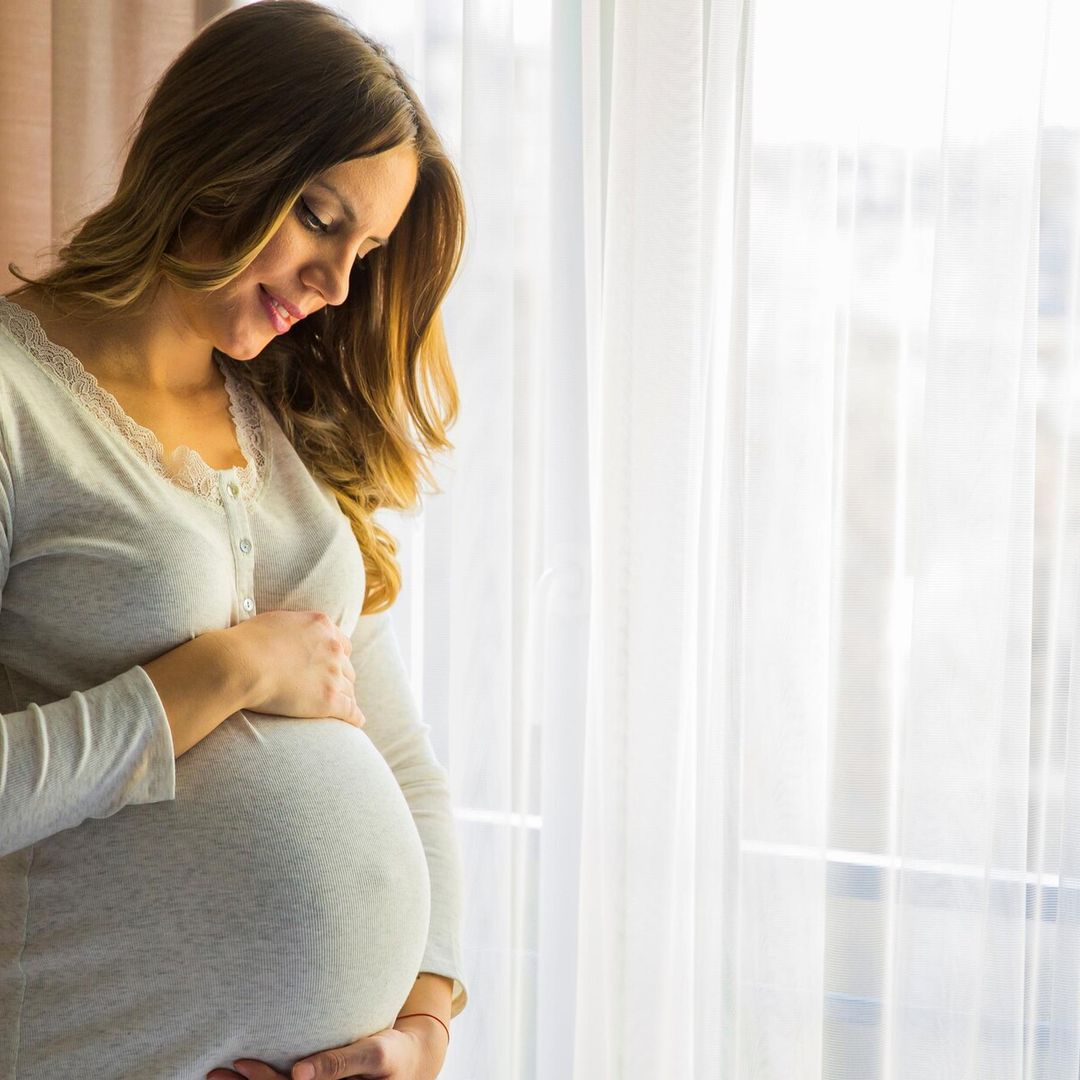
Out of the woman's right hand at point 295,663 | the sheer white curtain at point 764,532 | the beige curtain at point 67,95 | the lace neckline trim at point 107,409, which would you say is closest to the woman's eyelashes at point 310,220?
the lace neckline trim at point 107,409

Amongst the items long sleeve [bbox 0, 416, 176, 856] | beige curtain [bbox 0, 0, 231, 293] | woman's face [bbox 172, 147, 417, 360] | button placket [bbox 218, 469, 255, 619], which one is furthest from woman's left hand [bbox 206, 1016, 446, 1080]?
beige curtain [bbox 0, 0, 231, 293]

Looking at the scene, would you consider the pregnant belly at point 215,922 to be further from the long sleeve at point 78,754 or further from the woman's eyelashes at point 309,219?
the woman's eyelashes at point 309,219

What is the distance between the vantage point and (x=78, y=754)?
0.81 m

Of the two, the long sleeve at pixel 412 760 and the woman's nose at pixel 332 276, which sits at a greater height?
the woman's nose at pixel 332 276

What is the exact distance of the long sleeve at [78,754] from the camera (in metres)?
0.79

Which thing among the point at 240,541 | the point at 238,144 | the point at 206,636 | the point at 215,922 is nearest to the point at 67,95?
the point at 238,144

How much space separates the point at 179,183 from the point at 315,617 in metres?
0.38

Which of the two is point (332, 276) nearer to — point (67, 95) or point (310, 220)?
point (310, 220)

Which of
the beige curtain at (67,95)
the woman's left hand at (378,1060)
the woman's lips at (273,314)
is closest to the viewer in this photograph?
the woman's left hand at (378,1060)

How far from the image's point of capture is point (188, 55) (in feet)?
3.32

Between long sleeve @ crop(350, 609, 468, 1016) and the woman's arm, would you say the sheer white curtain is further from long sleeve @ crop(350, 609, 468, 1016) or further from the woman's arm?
the woman's arm

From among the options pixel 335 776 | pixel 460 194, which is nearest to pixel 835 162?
pixel 460 194

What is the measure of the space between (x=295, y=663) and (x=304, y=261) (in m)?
0.35

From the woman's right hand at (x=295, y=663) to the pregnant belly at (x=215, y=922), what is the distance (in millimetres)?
37
